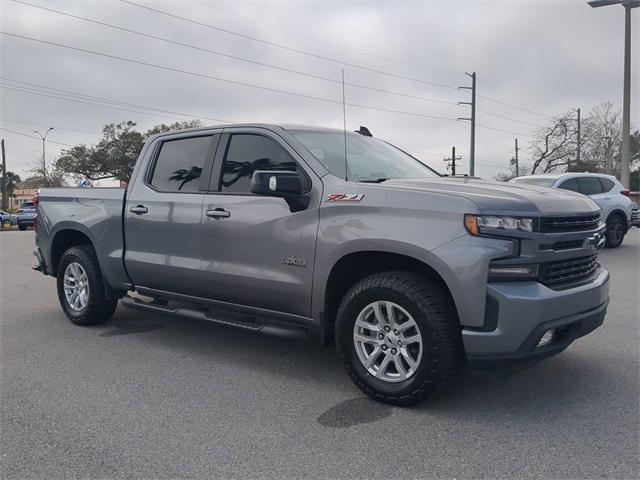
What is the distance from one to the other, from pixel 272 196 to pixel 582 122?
58.2 metres

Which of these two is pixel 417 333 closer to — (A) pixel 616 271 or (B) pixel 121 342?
(B) pixel 121 342

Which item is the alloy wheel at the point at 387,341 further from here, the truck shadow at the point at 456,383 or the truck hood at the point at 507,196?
the truck hood at the point at 507,196

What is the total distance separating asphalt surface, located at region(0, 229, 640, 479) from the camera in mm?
Result: 2963

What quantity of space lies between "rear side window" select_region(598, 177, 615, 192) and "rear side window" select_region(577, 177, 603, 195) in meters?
0.11

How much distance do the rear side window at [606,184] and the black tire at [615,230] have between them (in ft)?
1.98

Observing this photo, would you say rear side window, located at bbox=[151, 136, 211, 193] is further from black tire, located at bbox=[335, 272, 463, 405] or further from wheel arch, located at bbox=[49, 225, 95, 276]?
black tire, located at bbox=[335, 272, 463, 405]

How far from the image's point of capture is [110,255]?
563 centimetres

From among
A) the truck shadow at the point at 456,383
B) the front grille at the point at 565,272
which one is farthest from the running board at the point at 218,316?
the front grille at the point at 565,272

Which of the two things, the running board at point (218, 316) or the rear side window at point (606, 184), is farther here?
the rear side window at point (606, 184)

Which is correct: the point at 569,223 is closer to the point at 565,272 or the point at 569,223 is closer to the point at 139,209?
the point at 565,272

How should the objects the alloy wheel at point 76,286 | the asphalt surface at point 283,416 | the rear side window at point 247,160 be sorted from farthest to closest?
the alloy wheel at point 76,286 → the rear side window at point 247,160 → the asphalt surface at point 283,416

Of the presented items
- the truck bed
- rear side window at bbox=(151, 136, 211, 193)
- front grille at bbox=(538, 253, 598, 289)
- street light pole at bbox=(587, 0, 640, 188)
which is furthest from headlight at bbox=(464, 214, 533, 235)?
street light pole at bbox=(587, 0, 640, 188)

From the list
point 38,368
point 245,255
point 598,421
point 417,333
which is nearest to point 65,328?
Result: point 38,368

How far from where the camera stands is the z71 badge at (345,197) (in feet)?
12.7
